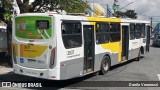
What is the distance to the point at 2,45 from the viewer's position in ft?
63.1

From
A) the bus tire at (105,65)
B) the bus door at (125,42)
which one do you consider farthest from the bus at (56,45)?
the bus door at (125,42)

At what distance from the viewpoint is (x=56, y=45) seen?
399 inches

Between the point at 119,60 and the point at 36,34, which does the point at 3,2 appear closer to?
the point at 36,34

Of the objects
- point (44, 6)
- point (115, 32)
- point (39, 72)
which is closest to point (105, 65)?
point (115, 32)

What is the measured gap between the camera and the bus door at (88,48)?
12.0 metres

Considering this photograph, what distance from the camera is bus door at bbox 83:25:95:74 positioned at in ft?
39.2

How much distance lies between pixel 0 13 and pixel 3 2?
1208mm

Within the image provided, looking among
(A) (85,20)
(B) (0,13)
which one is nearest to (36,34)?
(A) (85,20)

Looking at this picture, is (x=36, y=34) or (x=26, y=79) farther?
(x=26, y=79)

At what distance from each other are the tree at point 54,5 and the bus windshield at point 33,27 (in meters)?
4.78

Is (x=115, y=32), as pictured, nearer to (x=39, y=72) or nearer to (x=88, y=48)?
(x=88, y=48)

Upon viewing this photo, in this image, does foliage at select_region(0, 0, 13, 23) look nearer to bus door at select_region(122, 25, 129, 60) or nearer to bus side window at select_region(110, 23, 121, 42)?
bus side window at select_region(110, 23, 121, 42)

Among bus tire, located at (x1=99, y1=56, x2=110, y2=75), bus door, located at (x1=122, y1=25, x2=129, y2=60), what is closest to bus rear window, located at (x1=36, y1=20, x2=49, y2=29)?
bus tire, located at (x1=99, y1=56, x2=110, y2=75)

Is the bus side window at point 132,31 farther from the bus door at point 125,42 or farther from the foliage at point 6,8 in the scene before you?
the foliage at point 6,8
